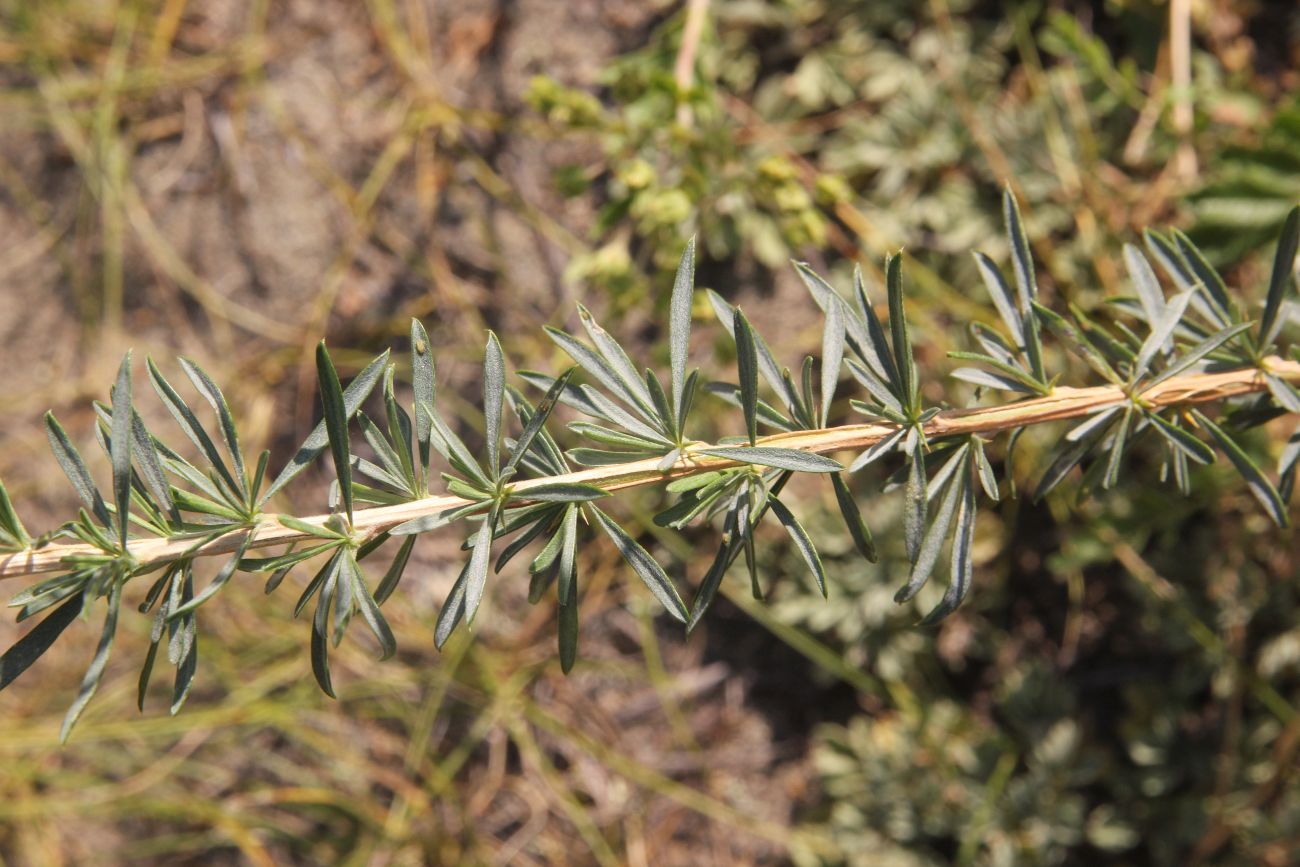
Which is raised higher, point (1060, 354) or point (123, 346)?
point (1060, 354)

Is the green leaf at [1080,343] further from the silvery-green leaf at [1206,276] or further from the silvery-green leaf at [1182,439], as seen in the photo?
the silvery-green leaf at [1206,276]

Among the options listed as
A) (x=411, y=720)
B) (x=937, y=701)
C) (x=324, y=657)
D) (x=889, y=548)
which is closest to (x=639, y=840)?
(x=411, y=720)

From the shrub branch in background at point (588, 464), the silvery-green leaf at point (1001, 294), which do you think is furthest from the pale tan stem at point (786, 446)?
the silvery-green leaf at point (1001, 294)

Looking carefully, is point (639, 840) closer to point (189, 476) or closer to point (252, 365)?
point (252, 365)

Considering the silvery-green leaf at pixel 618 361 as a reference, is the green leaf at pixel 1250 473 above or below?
below

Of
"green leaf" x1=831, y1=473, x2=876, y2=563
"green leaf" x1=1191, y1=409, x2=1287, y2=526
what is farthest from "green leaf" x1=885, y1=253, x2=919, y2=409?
"green leaf" x1=1191, y1=409, x2=1287, y2=526

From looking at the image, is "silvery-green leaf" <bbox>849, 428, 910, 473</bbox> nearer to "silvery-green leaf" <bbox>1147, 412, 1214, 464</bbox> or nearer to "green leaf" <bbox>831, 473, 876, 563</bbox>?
"green leaf" <bbox>831, 473, 876, 563</bbox>
